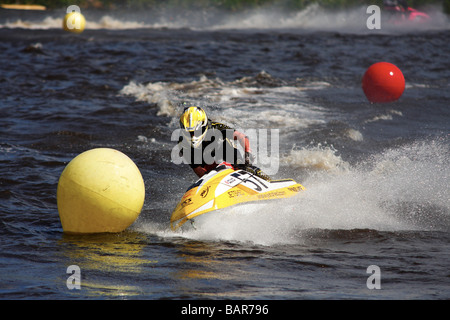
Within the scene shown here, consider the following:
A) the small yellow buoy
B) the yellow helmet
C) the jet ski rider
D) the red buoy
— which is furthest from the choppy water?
the small yellow buoy

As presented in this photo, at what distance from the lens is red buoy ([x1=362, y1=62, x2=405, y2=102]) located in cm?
1761

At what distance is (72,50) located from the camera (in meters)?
31.5

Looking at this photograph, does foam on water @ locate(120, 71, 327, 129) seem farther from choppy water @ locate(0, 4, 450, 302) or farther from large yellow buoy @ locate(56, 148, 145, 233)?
large yellow buoy @ locate(56, 148, 145, 233)

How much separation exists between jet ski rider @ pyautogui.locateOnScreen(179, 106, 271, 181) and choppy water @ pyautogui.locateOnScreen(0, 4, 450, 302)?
3.00 feet

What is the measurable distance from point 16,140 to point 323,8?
146 feet

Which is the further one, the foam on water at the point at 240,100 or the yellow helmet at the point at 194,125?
the foam on water at the point at 240,100

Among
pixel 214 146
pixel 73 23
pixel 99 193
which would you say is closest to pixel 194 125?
pixel 214 146

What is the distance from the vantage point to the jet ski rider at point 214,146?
923 centimetres

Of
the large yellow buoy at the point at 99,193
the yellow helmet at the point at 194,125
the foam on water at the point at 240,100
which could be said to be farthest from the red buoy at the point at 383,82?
the large yellow buoy at the point at 99,193

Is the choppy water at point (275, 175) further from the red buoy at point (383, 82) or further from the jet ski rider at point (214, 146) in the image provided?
the jet ski rider at point (214, 146)

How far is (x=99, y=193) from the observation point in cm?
796

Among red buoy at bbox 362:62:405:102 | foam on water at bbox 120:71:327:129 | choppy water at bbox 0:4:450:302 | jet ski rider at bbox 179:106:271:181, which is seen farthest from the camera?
red buoy at bbox 362:62:405:102

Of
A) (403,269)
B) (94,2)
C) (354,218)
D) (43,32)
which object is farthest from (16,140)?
(94,2)
